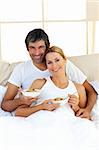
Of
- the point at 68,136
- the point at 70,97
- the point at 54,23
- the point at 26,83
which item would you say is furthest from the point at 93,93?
the point at 54,23

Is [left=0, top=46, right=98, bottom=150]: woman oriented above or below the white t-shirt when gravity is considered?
below

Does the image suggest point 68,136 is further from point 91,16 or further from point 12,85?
point 91,16

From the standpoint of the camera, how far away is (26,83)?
1.91 metres

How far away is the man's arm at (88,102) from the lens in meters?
1.71

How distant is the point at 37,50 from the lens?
1.82 m

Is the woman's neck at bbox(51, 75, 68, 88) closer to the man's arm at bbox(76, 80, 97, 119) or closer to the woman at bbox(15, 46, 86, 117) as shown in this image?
the woman at bbox(15, 46, 86, 117)

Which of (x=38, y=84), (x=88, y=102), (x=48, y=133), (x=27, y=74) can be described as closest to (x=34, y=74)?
(x=27, y=74)

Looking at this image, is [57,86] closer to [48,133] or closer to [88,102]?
[88,102]

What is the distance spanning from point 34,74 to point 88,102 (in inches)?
14.2

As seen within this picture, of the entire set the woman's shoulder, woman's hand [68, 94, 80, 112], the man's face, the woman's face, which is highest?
the man's face

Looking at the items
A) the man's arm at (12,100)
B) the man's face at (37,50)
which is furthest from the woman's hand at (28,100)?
the man's face at (37,50)

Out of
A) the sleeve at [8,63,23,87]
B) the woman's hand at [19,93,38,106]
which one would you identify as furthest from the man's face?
the woman's hand at [19,93,38,106]

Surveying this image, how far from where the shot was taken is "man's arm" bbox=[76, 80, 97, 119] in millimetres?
1712

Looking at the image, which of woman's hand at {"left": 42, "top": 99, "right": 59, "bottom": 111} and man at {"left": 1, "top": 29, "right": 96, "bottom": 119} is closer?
woman's hand at {"left": 42, "top": 99, "right": 59, "bottom": 111}
